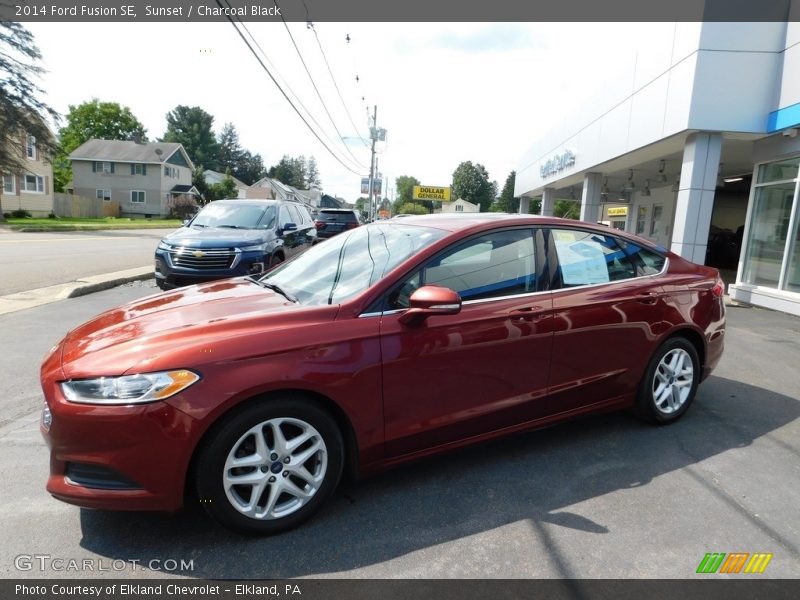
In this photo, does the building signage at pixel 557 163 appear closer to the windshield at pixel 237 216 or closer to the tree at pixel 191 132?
the windshield at pixel 237 216

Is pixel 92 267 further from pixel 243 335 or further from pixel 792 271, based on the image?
pixel 792 271

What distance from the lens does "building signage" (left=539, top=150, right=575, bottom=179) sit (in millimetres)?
19673

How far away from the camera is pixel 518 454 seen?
3.58m

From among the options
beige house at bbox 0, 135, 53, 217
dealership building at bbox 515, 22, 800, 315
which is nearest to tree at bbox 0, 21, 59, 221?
beige house at bbox 0, 135, 53, 217

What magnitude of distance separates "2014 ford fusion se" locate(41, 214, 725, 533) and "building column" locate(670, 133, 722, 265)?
7.78 metres

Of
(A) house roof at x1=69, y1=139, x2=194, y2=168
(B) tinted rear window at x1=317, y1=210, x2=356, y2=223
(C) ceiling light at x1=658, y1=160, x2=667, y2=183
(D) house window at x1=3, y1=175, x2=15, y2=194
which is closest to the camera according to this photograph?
(C) ceiling light at x1=658, y1=160, x2=667, y2=183

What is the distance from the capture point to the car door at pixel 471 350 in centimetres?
287

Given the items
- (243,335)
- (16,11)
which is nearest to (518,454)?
(243,335)

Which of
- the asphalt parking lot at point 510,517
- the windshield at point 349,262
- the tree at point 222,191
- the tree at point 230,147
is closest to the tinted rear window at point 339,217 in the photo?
the windshield at point 349,262

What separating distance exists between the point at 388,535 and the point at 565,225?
2364 mm

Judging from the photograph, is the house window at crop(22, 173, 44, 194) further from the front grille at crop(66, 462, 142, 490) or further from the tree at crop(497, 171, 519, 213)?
the tree at crop(497, 171, 519, 213)

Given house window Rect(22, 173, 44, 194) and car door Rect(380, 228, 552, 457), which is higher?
house window Rect(22, 173, 44, 194)

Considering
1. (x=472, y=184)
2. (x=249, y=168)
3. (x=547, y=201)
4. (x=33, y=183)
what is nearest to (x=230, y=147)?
(x=249, y=168)

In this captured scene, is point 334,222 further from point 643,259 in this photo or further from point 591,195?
point 643,259
